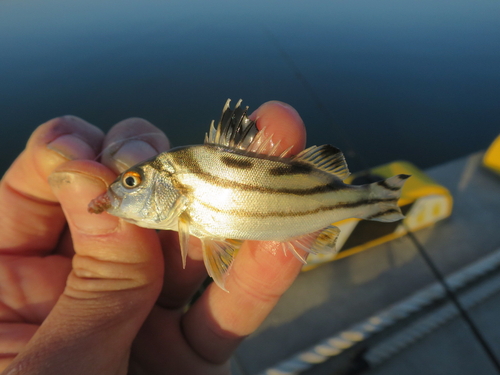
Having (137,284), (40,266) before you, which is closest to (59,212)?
(40,266)

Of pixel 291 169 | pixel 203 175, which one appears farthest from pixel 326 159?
pixel 203 175

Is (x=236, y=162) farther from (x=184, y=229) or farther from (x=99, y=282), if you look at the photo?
(x=99, y=282)

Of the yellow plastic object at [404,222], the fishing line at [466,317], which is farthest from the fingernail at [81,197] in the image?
the fishing line at [466,317]

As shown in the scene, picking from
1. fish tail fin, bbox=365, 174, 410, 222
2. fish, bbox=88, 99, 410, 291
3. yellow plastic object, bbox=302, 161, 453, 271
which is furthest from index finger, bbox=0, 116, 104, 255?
yellow plastic object, bbox=302, 161, 453, 271

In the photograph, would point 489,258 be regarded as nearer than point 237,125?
No

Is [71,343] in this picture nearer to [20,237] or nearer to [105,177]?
[105,177]
